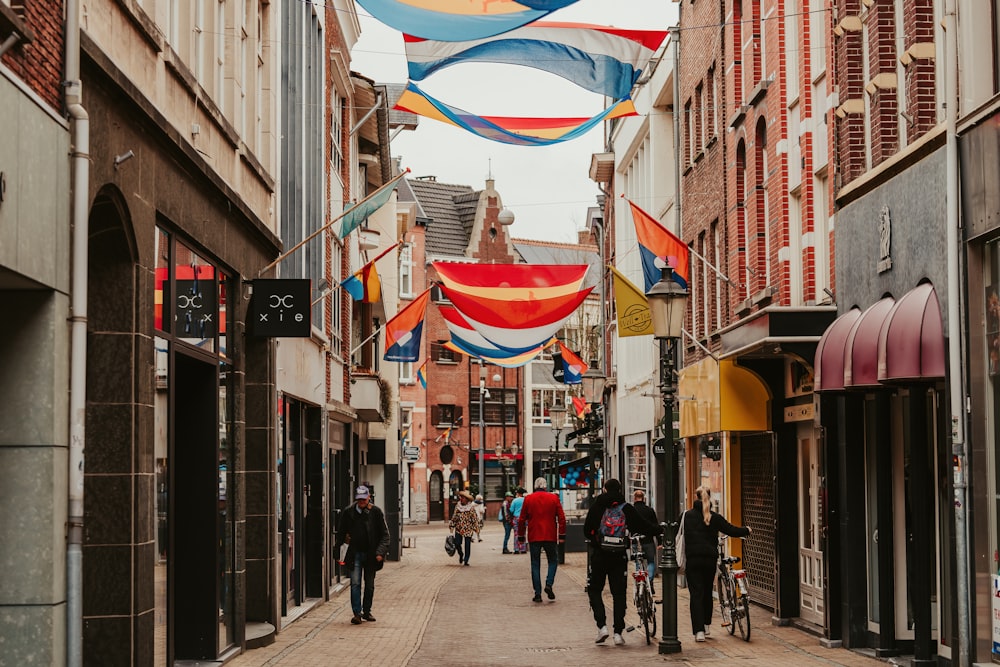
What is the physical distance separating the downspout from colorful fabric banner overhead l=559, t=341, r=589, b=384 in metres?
25.0

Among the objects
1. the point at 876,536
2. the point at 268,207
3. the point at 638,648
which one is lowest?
the point at 638,648

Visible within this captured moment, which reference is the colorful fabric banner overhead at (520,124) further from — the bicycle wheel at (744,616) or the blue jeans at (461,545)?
the blue jeans at (461,545)

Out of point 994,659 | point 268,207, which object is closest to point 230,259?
point 268,207

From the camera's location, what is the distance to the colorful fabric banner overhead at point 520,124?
1798cm

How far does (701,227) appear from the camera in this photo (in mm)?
29047

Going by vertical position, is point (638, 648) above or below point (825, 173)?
below

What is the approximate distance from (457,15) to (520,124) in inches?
144

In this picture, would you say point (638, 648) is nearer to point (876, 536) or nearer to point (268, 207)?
point (876, 536)

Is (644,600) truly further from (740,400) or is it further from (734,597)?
(740,400)

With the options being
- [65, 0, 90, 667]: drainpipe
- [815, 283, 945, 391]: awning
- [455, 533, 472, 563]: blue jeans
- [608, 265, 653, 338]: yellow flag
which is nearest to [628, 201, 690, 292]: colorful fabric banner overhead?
[608, 265, 653, 338]: yellow flag

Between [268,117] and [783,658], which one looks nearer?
[783,658]

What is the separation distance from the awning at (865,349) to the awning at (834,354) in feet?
0.95

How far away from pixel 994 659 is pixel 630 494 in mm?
29140

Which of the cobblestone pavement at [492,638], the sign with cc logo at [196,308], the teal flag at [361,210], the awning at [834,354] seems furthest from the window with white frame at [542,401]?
the sign with cc logo at [196,308]
